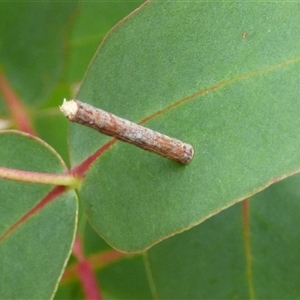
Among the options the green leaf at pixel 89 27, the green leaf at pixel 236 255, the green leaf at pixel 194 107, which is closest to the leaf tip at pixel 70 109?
the green leaf at pixel 194 107

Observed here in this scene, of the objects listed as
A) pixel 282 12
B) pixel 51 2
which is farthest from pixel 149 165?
pixel 51 2

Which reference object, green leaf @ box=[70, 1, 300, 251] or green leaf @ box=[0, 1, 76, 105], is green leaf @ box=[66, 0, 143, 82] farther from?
green leaf @ box=[70, 1, 300, 251]

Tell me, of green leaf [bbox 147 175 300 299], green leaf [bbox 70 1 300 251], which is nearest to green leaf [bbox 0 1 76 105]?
green leaf [bbox 70 1 300 251]

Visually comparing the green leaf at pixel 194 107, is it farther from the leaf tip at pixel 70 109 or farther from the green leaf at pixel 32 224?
the leaf tip at pixel 70 109

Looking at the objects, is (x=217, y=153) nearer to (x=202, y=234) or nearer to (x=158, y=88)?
(x=158, y=88)

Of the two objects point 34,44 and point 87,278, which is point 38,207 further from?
point 34,44

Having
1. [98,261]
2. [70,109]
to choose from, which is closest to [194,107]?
[70,109]
